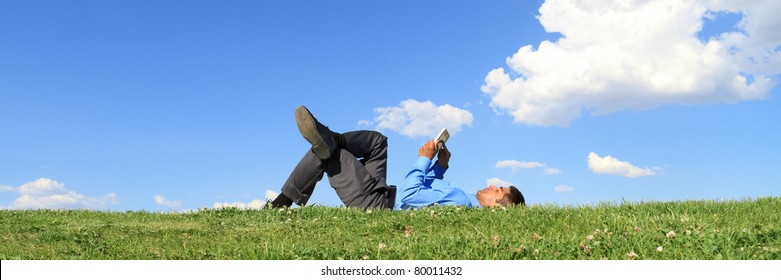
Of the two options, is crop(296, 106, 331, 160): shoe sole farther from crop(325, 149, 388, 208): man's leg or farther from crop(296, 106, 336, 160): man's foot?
crop(325, 149, 388, 208): man's leg

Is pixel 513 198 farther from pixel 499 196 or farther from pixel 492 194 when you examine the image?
pixel 492 194

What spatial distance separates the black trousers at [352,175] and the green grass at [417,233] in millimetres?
798

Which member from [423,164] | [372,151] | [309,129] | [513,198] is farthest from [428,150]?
[309,129]

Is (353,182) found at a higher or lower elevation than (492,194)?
higher

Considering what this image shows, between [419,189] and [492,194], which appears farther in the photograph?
[419,189]

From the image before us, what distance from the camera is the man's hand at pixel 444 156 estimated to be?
46.9 ft

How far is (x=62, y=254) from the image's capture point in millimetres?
8984

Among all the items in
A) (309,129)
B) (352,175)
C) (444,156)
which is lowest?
(352,175)

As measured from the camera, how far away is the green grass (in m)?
7.09

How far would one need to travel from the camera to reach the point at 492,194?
13.1 metres

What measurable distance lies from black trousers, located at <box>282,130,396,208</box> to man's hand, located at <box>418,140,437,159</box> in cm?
85

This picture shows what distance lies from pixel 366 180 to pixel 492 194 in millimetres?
2384

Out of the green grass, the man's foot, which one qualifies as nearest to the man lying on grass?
the man's foot
